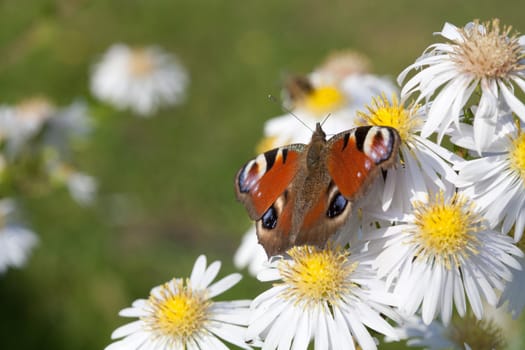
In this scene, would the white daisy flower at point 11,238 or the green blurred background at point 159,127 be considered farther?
the green blurred background at point 159,127

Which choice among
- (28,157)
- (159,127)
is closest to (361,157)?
(28,157)

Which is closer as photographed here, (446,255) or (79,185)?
(446,255)

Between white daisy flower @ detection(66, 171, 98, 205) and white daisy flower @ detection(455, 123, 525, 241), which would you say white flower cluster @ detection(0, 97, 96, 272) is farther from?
white daisy flower @ detection(455, 123, 525, 241)

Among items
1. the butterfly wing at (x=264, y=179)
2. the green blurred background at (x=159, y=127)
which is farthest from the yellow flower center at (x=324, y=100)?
the butterfly wing at (x=264, y=179)

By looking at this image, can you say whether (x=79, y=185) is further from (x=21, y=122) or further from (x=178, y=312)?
(x=178, y=312)

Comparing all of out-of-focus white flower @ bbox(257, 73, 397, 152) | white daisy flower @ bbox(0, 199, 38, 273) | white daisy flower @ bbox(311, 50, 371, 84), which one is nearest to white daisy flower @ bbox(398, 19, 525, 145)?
out-of-focus white flower @ bbox(257, 73, 397, 152)

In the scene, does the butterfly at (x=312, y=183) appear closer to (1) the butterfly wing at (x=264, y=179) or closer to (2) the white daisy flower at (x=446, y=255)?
(1) the butterfly wing at (x=264, y=179)
